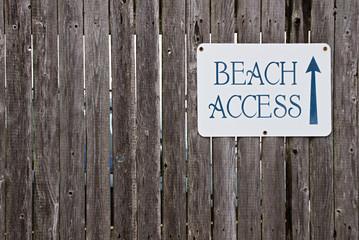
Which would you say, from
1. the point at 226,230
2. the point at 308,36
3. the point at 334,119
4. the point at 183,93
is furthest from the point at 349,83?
the point at 226,230

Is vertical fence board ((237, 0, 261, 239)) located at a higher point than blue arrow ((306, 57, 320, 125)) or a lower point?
lower

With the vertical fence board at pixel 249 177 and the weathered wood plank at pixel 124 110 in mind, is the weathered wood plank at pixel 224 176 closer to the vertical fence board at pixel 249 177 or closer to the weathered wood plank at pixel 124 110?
the vertical fence board at pixel 249 177

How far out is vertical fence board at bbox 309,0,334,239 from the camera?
2.20 metres

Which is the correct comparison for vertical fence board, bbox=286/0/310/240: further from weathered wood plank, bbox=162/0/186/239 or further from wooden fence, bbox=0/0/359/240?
weathered wood plank, bbox=162/0/186/239

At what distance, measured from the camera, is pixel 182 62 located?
2.18m

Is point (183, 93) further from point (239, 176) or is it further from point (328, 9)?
point (328, 9)

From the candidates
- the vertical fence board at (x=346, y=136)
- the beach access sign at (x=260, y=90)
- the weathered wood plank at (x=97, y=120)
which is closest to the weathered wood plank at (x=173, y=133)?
the beach access sign at (x=260, y=90)

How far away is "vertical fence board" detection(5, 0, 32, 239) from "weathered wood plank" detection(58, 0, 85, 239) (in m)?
0.21

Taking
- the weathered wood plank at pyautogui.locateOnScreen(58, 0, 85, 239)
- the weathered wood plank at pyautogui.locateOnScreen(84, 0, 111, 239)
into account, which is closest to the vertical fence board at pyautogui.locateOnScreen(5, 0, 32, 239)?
the weathered wood plank at pyautogui.locateOnScreen(58, 0, 85, 239)

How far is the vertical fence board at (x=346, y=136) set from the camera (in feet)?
7.25

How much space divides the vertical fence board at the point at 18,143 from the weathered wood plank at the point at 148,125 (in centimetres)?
70

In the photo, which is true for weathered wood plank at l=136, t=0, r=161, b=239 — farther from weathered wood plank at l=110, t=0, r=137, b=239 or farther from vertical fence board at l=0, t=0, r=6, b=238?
vertical fence board at l=0, t=0, r=6, b=238

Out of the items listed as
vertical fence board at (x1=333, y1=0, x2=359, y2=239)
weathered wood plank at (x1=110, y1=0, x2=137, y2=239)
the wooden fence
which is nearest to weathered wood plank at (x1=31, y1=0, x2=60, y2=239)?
the wooden fence

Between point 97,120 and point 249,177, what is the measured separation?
3.41 ft
